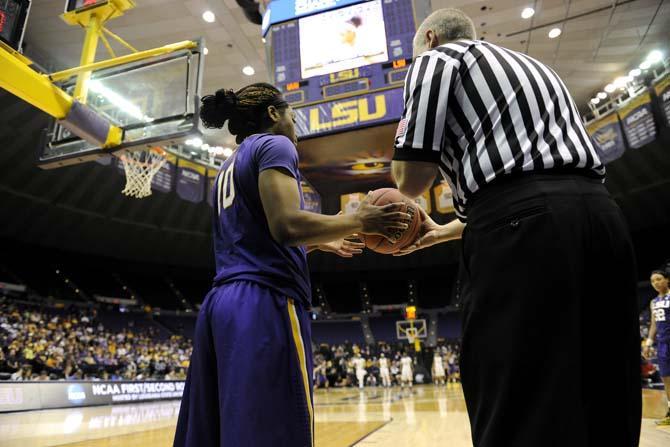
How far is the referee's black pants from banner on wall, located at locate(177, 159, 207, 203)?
15.8m

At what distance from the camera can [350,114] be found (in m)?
5.44

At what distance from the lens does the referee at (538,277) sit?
43.0 inches

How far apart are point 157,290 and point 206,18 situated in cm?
1663

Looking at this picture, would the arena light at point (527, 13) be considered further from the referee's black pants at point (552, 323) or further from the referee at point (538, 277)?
the referee's black pants at point (552, 323)

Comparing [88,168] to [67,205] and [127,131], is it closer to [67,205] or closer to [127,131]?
[67,205]

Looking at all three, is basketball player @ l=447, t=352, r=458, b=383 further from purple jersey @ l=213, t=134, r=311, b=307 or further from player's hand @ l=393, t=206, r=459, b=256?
purple jersey @ l=213, t=134, r=311, b=307

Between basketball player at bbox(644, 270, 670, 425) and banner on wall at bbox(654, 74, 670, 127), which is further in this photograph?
banner on wall at bbox(654, 74, 670, 127)

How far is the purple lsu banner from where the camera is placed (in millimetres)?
5340

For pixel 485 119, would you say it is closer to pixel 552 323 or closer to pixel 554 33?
pixel 552 323

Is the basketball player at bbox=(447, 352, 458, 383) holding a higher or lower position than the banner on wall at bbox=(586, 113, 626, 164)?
lower

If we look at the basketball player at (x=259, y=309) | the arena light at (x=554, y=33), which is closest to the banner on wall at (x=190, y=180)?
the arena light at (x=554, y=33)

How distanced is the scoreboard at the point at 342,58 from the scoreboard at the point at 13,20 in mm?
2882

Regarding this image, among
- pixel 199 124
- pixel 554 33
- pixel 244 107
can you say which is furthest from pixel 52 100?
pixel 554 33

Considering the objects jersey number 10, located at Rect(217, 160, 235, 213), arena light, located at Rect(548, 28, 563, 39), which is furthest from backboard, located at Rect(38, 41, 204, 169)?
arena light, located at Rect(548, 28, 563, 39)
